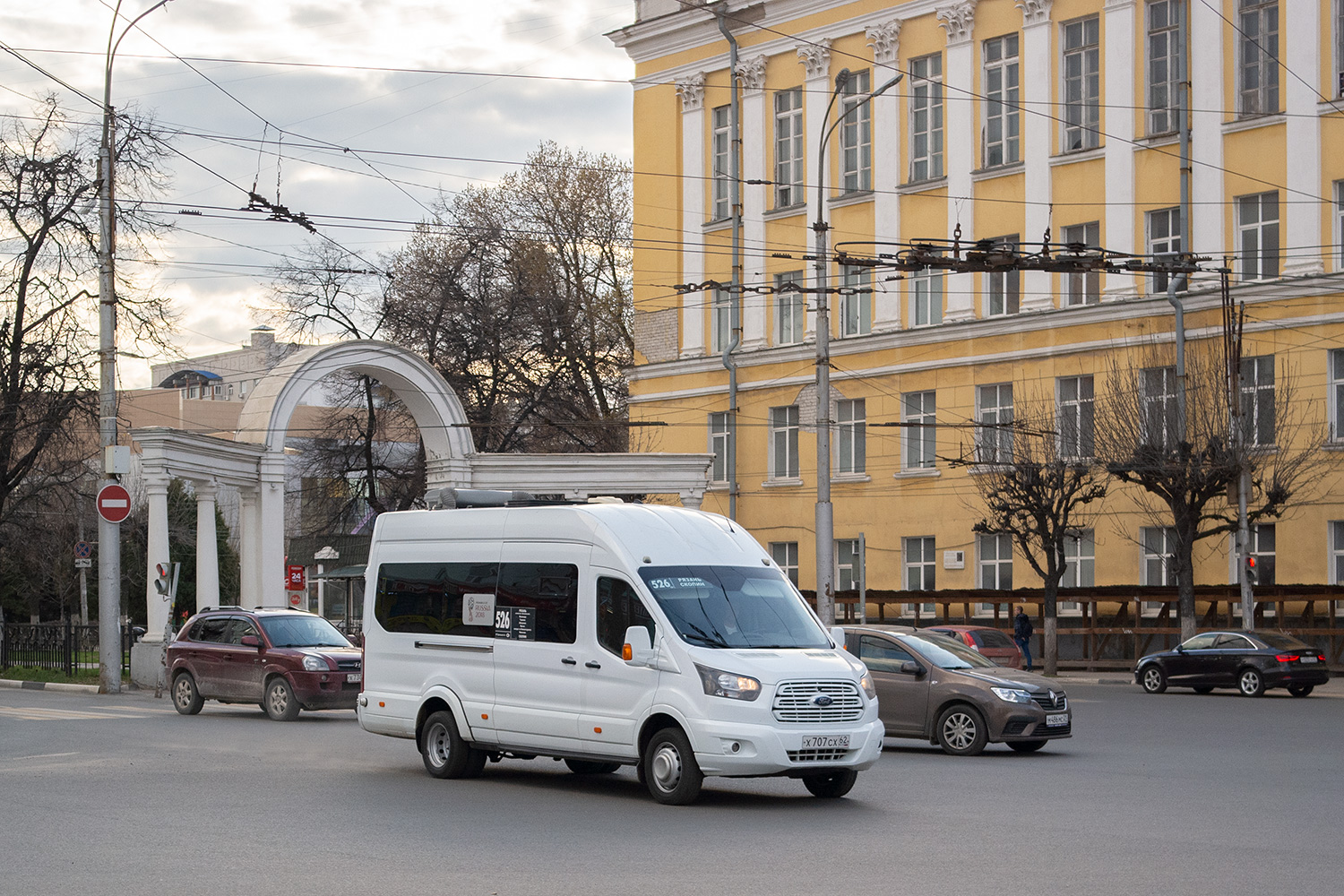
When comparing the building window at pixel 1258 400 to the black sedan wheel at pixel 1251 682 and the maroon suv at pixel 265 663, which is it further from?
the maroon suv at pixel 265 663

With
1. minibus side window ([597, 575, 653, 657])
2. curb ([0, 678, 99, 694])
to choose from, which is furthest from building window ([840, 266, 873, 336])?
A: minibus side window ([597, 575, 653, 657])

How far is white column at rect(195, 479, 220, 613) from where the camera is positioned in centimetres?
3238

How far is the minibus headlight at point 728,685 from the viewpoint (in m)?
13.0

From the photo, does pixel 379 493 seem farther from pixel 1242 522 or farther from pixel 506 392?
pixel 1242 522

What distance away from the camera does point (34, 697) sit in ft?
101

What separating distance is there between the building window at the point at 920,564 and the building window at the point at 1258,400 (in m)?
11.0

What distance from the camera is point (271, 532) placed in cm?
3412

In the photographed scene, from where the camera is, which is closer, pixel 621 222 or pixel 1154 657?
pixel 1154 657

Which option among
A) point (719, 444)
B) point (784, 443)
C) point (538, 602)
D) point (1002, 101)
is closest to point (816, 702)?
point (538, 602)

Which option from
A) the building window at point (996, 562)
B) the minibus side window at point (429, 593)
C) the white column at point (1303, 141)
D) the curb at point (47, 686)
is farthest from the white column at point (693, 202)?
the minibus side window at point (429, 593)

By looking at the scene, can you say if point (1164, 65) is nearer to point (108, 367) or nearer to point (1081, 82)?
point (1081, 82)

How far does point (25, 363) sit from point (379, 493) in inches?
951

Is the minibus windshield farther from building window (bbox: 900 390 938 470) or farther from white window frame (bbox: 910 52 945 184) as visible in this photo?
white window frame (bbox: 910 52 945 184)

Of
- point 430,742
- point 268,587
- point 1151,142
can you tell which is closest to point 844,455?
point 1151,142
